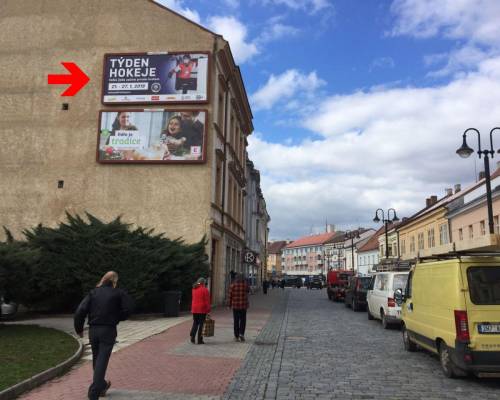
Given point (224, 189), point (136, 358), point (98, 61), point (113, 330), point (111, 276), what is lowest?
point (136, 358)

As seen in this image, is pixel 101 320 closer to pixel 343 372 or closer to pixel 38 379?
pixel 38 379

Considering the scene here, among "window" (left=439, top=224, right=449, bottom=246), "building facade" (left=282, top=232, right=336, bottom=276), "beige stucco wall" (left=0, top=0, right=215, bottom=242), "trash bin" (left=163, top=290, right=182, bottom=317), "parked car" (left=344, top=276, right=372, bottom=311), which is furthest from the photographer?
"building facade" (left=282, top=232, right=336, bottom=276)

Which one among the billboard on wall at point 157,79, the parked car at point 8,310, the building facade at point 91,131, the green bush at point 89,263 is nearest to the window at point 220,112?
the building facade at point 91,131

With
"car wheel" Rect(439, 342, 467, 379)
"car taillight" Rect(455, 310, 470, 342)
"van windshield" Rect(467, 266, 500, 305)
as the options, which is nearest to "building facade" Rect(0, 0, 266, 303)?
"car wheel" Rect(439, 342, 467, 379)

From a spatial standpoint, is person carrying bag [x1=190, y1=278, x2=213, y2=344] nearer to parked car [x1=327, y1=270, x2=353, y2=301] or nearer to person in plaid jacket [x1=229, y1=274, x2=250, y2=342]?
person in plaid jacket [x1=229, y1=274, x2=250, y2=342]

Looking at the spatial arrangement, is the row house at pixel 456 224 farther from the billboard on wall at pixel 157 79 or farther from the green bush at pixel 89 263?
the billboard on wall at pixel 157 79

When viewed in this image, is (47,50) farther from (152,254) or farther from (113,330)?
(113,330)

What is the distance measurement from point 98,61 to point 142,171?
6623 millimetres

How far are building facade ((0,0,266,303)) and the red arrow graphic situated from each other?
10.6 inches

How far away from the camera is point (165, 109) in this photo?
24906mm

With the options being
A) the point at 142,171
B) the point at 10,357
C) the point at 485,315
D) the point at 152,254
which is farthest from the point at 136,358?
the point at 142,171

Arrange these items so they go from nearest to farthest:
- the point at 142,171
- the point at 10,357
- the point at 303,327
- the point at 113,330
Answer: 1. the point at 113,330
2. the point at 10,357
3. the point at 303,327
4. the point at 142,171

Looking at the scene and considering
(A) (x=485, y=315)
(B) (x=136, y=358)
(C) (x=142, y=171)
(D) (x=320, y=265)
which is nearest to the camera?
(A) (x=485, y=315)

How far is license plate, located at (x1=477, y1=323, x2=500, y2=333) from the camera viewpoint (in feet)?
26.0
